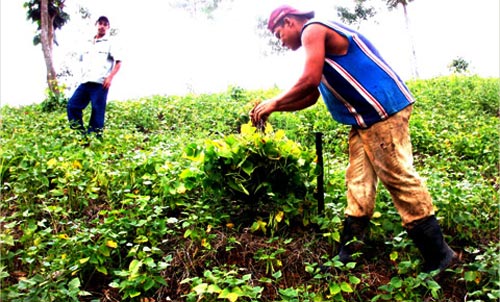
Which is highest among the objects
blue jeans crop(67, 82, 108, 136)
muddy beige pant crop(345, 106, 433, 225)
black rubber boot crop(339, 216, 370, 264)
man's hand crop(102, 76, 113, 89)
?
man's hand crop(102, 76, 113, 89)

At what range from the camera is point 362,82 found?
2.57 m

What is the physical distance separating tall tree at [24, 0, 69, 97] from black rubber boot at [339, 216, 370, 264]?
29.8 feet

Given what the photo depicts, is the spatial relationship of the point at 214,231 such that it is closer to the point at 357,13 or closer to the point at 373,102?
the point at 373,102

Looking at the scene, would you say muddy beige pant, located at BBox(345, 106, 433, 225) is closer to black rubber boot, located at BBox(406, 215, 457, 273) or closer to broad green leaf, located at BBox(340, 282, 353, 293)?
black rubber boot, located at BBox(406, 215, 457, 273)

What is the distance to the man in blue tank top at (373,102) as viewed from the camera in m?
2.56

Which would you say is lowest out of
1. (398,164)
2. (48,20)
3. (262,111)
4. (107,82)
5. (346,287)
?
(346,287)

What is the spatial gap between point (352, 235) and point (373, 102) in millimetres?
934

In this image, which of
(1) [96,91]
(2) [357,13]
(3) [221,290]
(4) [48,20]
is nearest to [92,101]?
(1) [96,91]

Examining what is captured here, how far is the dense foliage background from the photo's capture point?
2.55m

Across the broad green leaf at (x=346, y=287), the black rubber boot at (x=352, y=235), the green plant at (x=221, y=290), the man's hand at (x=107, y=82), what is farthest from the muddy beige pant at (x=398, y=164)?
the man's hand at (x=107, y=82)

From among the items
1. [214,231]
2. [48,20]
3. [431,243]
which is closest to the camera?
[431,243]

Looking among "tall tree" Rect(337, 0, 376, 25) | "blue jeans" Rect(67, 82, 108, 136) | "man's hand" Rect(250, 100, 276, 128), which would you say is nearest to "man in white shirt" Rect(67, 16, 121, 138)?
"blue jeans" Rect(67, 82, 108, 136)

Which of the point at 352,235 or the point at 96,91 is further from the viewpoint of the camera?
the point at 96,91

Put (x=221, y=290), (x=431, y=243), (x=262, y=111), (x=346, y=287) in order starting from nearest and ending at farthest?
(x=221, y=290) → (x=346, y=287) → (x=431, y=243) → (x=262, y=111)
